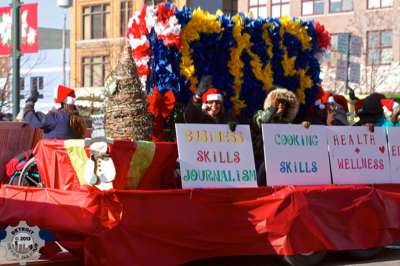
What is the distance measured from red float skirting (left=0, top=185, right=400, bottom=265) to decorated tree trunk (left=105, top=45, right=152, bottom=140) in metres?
0.97

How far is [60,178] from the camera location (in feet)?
25.7

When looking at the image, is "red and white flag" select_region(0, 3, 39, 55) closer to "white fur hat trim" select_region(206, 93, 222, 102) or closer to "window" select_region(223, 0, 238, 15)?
"white fur hat trim" select_region(206, 93, 222, 102)

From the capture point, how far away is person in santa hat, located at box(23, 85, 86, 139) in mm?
9312

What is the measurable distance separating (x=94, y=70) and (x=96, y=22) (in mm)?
3719

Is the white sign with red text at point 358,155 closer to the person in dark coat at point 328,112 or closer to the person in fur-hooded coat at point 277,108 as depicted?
the person in fur-hooded coat at point 277,108

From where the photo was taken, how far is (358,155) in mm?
8859

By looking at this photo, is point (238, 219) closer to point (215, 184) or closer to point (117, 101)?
point (215, 184)

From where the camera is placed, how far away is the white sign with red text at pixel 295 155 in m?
8.12

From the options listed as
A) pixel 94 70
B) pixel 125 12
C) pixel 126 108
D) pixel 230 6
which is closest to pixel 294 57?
pixel 126 108

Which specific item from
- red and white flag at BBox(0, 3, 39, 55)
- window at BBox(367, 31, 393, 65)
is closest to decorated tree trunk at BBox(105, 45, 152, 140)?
red and white flag at BBox(0, 3, 39, 55)

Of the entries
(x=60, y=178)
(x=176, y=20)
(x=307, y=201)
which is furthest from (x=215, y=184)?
(x=176, y=20)

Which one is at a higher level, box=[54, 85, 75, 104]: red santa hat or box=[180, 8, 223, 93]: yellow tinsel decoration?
box=[180, 8, 223, 93]: yellow tinsel decoration

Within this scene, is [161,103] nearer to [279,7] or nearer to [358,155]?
[358,155]

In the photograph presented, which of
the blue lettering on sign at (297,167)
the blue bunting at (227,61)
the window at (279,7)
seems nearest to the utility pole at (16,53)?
the blue bunting at (227,61)
